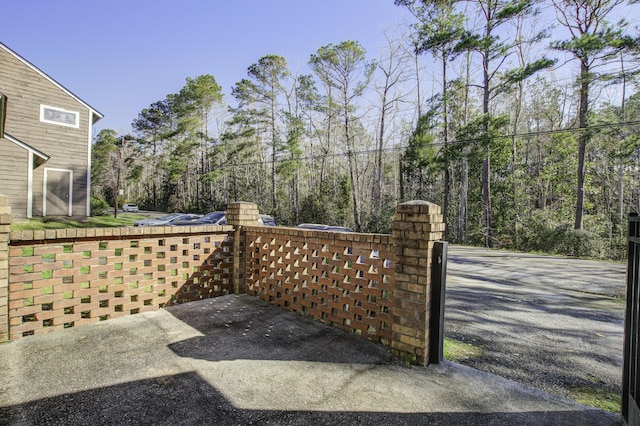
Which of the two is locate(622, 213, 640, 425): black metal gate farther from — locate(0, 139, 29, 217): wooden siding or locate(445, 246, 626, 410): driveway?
locate(0, 139, 29, 217): wooden siding

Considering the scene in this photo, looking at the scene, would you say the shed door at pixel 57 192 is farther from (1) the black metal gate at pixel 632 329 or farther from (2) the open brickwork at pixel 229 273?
(1) the black metal gate at pixel 632 329

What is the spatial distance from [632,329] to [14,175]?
1591 cm

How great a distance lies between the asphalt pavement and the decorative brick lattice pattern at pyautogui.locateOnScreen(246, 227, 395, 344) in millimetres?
281

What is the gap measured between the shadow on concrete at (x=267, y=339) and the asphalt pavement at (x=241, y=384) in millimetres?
18

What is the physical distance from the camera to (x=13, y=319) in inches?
113

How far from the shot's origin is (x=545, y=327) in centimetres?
416

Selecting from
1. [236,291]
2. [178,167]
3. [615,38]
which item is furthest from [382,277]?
Result: [178,167]

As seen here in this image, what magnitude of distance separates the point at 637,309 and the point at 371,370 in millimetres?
1826

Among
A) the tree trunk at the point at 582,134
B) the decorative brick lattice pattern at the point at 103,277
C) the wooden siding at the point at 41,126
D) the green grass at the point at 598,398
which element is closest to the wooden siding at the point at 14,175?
the wooden siding at the point at 41,126

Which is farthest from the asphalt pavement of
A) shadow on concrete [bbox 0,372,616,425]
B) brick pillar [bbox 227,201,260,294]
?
brick pillar [bbox 227,201,260,294]

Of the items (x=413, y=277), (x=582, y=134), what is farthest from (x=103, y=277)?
(x=582, y=134)

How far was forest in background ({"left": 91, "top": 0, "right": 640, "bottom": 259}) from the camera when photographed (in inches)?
558

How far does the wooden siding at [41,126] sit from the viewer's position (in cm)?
1198

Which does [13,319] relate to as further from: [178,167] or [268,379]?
[178,167]
